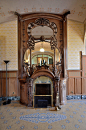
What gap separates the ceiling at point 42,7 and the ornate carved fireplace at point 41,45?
0.71ft

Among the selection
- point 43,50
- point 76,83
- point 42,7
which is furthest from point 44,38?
point 76,83

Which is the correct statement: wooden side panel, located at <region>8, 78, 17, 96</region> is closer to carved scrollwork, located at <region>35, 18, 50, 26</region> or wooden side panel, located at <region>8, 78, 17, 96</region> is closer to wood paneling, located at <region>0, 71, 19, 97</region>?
wood paneling, located at <region>0, 71, 19, 97</region>

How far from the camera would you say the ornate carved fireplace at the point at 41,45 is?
3564 millimetres

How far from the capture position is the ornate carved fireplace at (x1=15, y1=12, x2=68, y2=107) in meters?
3.56

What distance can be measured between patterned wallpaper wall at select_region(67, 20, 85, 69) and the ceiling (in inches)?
19.3

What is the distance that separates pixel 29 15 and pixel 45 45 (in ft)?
4.63

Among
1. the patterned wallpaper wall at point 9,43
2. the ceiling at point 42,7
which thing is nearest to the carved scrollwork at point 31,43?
the patterned wallpaper wall at point 9,43

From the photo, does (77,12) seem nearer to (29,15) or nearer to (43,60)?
(29,15)

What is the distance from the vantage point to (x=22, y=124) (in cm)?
240

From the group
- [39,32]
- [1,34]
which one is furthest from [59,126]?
[1,34]

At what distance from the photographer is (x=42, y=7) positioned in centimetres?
331

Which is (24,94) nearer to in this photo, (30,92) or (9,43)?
(30,92)

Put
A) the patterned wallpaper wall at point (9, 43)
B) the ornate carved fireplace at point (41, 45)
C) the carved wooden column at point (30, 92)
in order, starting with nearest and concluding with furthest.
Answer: the carved wooden column at point (30, 92) → the ornate carved fireplace at point (41, 45) → the patterned wallpaper wall at point (9, 43)

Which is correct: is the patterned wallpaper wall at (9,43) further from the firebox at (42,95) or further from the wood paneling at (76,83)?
the wood paneling at (76,83)
